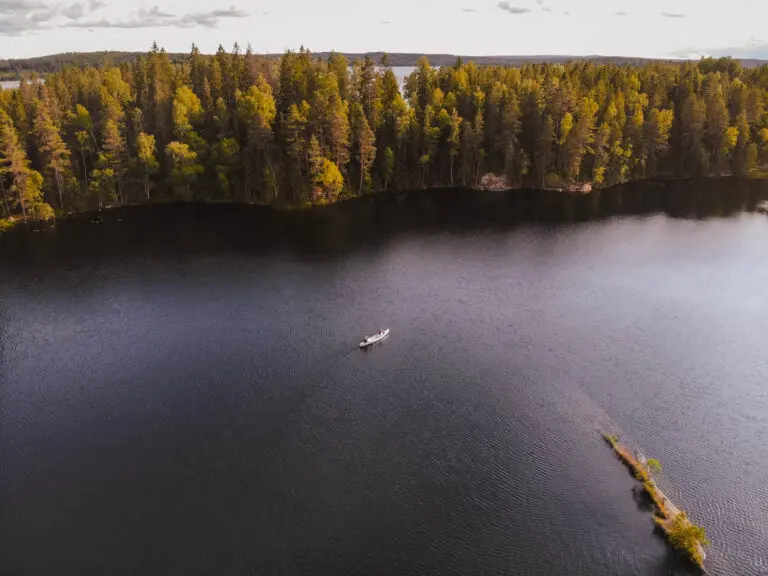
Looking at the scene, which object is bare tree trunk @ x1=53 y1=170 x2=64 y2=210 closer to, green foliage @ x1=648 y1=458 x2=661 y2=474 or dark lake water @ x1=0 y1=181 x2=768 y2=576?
dark lake water @ x1=0 y1=181 x2=768 y2=576

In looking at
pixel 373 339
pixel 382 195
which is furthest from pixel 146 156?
pixel 373 339

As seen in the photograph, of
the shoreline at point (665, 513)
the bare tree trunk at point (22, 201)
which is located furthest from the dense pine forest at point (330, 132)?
the shoreline at point (665, 513)

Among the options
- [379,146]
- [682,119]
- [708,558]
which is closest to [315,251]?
[379,146]

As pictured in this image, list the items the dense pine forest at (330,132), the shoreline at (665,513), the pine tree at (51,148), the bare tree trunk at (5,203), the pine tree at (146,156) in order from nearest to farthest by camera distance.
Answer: the shoreline at (665,513)
the bare tree trunk at (5,203)
the pine tree at (51,148)
the dense pine forest at (330,132)
the pine tree at (146,156)

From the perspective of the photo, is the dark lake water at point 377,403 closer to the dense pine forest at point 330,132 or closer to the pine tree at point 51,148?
the pine tree at point 51,148

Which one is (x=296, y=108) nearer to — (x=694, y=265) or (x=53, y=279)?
(x=53, y=279)

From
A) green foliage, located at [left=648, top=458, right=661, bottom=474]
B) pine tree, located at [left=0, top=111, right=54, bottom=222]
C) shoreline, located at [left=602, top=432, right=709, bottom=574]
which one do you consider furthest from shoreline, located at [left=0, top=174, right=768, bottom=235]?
green foliage, located at [left=648, top=458, right=661, bottom=474]
